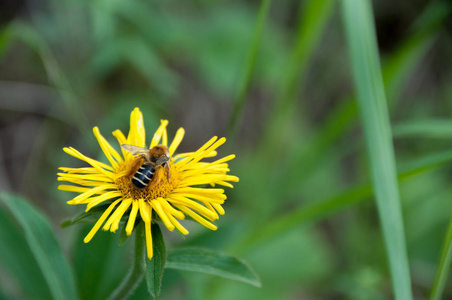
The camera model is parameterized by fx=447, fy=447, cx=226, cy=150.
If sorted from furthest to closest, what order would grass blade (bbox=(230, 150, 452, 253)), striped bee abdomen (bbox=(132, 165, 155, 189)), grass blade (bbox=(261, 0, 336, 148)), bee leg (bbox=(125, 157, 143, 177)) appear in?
grass blade (bbox=(261, 0, 336, 148))
grass blade (bbox=(230, 150, 452, 253))
bee leg (bbox=(125, 157, 143, 177))
striped bee abdomen (bbox=(132, 165, 155, 189))

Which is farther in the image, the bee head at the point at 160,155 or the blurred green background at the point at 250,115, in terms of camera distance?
the blurred green background at the point at 250,115

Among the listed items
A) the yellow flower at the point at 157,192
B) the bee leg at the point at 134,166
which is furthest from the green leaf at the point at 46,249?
the bee leg at the point at 134,166

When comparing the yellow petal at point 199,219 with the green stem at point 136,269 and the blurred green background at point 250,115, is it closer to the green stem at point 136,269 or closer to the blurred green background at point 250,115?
the green stem at point 136,269

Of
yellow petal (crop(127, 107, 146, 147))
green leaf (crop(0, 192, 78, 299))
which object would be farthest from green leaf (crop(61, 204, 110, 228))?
green leaf (crop(0, 192, 78, 299))

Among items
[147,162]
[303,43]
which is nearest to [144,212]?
[147,162]

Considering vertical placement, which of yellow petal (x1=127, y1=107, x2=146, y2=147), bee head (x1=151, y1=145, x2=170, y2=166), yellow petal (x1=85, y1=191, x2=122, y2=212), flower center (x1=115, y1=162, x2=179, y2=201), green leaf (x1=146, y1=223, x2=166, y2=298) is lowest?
green leaf (x1=146, y1=223, x2=166, y2=298)

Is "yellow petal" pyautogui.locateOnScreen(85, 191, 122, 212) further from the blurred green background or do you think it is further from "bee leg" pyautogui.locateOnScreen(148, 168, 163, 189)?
the blurred green background
